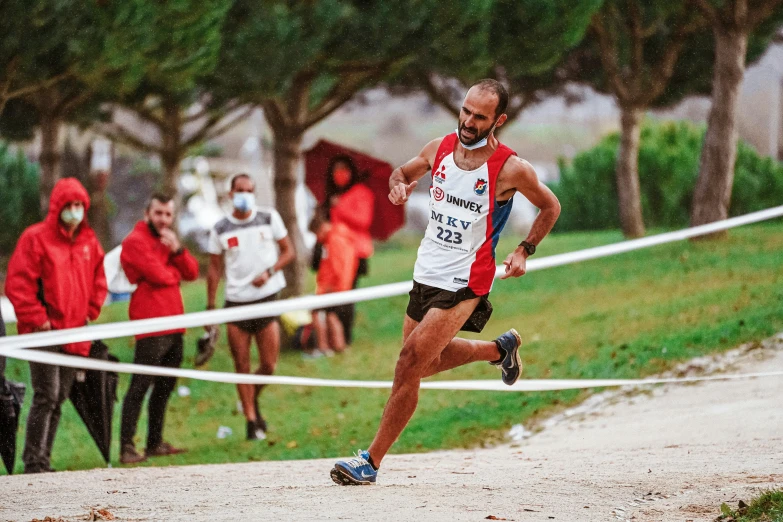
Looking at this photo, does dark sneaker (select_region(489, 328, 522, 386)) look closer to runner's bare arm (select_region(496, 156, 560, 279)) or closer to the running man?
the running man

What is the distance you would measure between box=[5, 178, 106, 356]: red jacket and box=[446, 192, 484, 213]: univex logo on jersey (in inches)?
133

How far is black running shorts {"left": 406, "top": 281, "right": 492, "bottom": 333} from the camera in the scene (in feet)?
20.9

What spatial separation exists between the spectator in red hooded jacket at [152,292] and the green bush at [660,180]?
19.3m

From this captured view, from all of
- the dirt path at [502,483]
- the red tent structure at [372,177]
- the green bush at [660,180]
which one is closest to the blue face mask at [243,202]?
the dirt path at [502,483]

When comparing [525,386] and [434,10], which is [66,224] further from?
[434,10]

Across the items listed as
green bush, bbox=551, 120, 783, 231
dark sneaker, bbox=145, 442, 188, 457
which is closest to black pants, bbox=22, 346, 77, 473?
dark sneaker, bbox=145, 442, 188, 457

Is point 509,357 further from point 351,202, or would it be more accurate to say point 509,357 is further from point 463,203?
point 351,202

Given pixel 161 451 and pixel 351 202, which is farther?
pixel 351 202

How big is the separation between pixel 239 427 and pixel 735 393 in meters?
4.50

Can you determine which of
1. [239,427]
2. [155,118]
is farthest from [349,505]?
[155,118]

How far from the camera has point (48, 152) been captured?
18.2 meters

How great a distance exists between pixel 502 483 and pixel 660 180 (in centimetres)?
2297

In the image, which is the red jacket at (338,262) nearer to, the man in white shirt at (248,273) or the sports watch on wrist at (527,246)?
the man in white shirt at (248,273)

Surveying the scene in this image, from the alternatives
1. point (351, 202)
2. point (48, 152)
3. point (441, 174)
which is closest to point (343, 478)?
point (441, 174)
